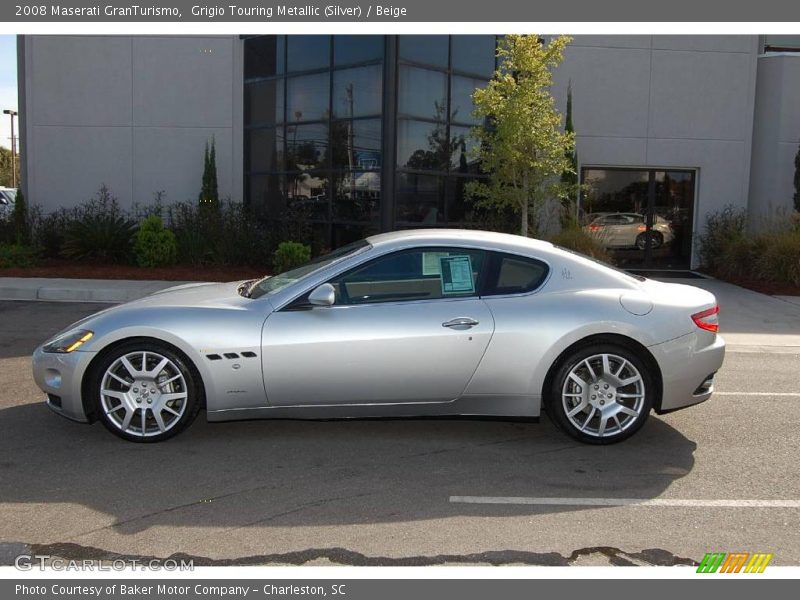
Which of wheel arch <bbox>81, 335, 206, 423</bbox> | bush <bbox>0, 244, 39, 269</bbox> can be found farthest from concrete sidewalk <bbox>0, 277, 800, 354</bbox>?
wheel arch <bbox>81, 335, 206, 423</bbox>

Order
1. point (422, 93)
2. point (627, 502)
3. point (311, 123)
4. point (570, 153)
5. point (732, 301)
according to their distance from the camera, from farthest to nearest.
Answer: point (570, 153), point (311, 123), point (422, 93), point (732, 301), point (627, 502)

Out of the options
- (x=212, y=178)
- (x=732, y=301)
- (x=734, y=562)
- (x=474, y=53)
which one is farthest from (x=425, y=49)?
(x=734, y=562)

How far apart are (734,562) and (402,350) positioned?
2357 millimetres

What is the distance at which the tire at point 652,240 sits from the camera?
19.3 metres

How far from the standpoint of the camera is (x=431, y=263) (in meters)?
5.60

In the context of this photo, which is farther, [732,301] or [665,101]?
[665,101]

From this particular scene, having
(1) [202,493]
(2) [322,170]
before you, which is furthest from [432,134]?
(1) [202,493]

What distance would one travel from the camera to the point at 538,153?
47.6 feet

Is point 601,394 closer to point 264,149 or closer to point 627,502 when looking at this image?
point 627,502

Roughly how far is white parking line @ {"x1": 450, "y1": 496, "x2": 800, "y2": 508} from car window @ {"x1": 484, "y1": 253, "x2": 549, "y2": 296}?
1.50 meters

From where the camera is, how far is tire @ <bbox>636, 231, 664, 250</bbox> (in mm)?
19344

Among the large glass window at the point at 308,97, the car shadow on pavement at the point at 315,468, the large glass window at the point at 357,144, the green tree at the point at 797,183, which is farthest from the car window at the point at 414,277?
the green tree at the point at 797,183

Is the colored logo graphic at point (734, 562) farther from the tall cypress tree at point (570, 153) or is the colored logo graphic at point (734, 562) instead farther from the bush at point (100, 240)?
the bush at point (100, 240)

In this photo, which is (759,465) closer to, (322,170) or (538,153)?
(538,153)
